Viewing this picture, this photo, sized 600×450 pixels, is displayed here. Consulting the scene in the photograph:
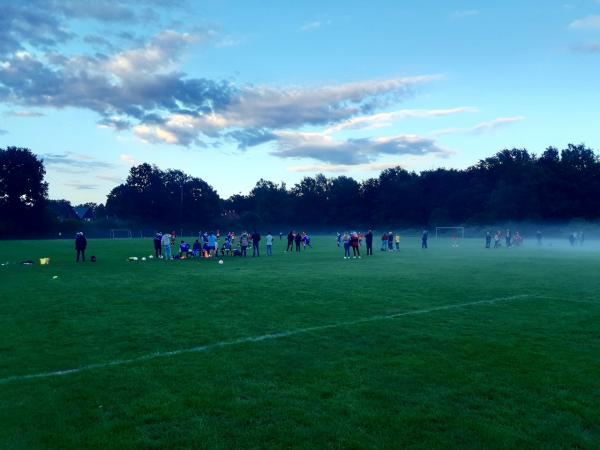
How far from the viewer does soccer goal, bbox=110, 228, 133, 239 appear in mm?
91875

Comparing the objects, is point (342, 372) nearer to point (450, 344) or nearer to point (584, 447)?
point (450, 344)

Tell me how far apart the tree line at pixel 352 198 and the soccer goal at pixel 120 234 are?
247 inches

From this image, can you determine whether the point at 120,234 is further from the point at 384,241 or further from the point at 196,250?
the point at 196,250

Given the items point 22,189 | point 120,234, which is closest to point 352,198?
point 120,234

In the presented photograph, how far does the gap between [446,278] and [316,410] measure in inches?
626

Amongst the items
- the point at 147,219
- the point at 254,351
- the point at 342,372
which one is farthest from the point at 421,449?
the point at 147,219

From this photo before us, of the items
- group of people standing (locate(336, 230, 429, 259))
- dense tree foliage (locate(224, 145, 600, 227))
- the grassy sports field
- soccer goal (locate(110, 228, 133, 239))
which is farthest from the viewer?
soccer goal (locate(110, 228, 133, 239))

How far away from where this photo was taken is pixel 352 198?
137 m

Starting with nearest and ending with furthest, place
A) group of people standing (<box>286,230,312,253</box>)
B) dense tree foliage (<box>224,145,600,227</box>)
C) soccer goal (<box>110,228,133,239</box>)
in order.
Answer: group of people standing (<box>286,230,312,253</box>)
dense tree foliage (<box>224,145,600,227</box>)
soccer goal (<box>110,228,133,239</box>)

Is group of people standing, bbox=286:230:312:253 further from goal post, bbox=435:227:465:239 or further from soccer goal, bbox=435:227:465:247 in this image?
goal post, bbox=435:227:465:239

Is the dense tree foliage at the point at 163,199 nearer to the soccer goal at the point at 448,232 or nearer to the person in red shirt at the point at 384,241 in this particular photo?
the soccer goal at the point at 448,232

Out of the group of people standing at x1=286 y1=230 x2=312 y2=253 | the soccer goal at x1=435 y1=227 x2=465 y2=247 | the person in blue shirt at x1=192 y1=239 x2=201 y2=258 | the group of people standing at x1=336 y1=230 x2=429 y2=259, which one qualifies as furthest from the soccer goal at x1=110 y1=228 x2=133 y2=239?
the person in blue shirt at x1=192 y1=239 x2=201 y2=258

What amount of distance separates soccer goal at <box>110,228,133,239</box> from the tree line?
6261 millimetres

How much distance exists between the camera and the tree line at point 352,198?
278 feet
